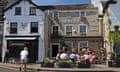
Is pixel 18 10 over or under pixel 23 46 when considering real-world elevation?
over

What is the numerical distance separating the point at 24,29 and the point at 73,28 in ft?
23.3

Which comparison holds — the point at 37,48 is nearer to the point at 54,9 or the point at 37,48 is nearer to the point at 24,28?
the point at 24,28

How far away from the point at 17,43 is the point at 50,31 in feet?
17.5

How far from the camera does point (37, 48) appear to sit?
43.2 meters

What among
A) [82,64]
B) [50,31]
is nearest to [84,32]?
[50,31]

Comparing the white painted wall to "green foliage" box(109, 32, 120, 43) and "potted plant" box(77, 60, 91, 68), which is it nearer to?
"green foliage" box(109, 32, 120, 43)

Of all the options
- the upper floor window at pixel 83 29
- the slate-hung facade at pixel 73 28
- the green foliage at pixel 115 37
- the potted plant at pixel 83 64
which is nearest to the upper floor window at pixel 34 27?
the slate-hung facade at pixel 73 28

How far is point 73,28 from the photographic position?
4581cm

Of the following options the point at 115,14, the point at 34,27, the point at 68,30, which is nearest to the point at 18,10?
the point at 34,27

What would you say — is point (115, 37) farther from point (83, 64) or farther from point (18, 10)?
point (18, 10)

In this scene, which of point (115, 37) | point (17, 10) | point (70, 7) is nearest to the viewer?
point (115, 37)

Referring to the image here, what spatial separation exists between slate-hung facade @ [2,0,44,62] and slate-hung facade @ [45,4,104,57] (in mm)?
1627

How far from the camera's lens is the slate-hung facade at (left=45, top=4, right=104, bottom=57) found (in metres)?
44.6

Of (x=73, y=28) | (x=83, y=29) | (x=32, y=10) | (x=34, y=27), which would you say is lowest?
(x=83, y=29)
